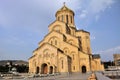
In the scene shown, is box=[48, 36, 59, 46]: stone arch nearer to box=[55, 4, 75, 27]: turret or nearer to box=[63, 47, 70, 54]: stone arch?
box=[63, 47, 70, 54]: stone arch

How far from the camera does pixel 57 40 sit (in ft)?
146

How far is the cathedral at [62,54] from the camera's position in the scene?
130 feet

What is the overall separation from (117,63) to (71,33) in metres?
38.4

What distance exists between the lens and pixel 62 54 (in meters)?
39.3

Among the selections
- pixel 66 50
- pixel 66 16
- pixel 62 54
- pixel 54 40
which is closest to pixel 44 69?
pixel 62 54

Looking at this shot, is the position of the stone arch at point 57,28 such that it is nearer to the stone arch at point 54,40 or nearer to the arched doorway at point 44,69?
the stone arch at point 54,40

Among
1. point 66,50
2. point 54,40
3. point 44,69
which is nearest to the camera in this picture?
point 44,69

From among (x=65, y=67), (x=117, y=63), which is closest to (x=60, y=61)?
(x=65, y=67)

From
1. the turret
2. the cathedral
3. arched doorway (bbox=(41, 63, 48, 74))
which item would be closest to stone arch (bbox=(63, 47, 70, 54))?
the cathedral

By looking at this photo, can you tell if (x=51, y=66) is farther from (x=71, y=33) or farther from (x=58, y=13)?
(x=58, y=13)

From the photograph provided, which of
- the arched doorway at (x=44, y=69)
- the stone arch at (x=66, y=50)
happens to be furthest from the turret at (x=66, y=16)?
the arched doorway at (x=44, y=69)

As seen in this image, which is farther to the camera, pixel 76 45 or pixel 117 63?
pixel 117 63

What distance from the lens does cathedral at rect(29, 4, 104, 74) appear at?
39531mm

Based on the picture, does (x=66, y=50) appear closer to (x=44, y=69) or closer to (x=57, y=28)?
(x=44, y=69)
